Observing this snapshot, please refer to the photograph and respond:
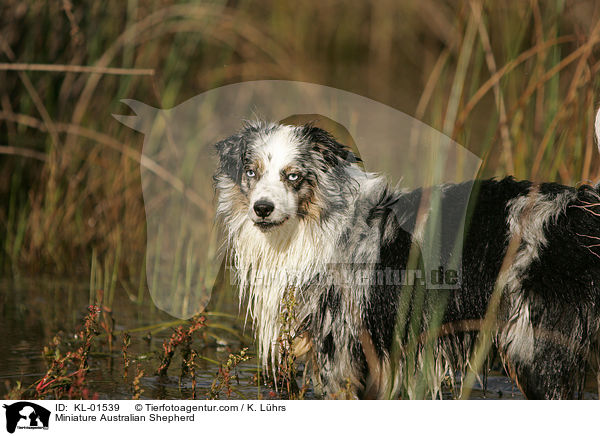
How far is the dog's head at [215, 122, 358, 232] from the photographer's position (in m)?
3.26

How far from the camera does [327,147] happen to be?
3.40 m

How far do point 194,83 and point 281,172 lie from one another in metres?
1.31

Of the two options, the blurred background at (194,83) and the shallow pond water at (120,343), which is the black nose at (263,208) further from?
the blurred background at (194,83)

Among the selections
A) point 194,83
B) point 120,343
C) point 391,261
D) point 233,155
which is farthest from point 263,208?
point 120,343

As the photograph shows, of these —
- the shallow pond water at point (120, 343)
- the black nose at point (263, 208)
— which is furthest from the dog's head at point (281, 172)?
the shallow pond water at point (120, 343)

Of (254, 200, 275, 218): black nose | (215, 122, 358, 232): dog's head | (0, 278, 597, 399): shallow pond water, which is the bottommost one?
(0, 278, 597, 399): shallow pond water

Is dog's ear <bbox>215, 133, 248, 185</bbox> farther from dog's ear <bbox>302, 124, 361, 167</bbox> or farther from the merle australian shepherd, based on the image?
dog's ear <bbox>302, 124, 361, 167</bbox>

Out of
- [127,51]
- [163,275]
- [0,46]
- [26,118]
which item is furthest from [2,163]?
[163,275]

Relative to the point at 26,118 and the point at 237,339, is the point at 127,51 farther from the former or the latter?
the point at 237,339

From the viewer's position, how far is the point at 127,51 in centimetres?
469

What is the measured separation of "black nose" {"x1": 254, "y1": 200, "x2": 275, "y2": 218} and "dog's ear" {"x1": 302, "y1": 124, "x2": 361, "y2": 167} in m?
0.36

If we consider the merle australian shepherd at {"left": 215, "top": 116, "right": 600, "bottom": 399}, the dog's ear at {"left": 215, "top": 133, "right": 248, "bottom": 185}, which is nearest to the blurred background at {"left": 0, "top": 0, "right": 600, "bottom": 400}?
the merle australian shepherd at {"left": 215, "top": 116, "right": 600, "bottom": 399}
